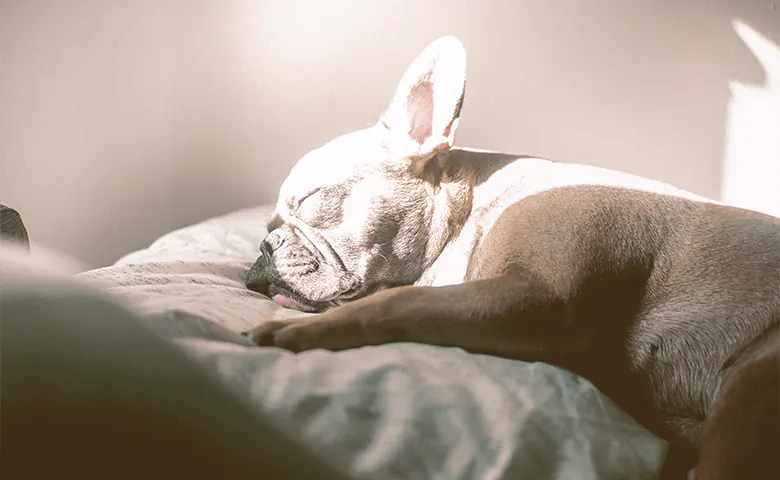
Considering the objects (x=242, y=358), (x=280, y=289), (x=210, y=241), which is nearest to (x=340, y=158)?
(x=280, y=289)

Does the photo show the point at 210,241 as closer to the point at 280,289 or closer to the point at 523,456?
the point at 280,289

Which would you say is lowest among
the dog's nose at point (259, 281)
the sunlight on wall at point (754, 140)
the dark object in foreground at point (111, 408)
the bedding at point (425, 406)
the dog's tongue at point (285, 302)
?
the dog's tongue at point (285, 302)

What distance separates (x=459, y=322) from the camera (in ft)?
3.01

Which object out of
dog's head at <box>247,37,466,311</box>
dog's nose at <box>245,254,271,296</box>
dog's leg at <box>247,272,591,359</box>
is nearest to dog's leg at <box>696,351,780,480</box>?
dog's leg at <box>247,272,591,359</box>

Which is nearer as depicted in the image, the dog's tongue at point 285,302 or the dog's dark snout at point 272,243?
the dog's tongue at point 285,302

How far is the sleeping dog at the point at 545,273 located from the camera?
90 centimetres

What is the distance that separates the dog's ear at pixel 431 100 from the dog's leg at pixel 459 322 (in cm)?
49

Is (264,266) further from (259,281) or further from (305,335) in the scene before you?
(305,335)

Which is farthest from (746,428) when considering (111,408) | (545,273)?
(111,408)

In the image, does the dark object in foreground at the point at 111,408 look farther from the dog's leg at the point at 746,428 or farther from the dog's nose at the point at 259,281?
the dog's nose at the point at 259,281

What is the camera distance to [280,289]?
1336mm

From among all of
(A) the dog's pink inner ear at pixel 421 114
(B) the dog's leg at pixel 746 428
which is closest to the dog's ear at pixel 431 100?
(A) the dog's pink inner ear at pixel 421 114

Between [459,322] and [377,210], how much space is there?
18.9 inches

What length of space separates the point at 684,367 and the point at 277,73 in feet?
4.24
